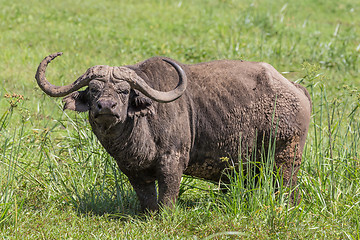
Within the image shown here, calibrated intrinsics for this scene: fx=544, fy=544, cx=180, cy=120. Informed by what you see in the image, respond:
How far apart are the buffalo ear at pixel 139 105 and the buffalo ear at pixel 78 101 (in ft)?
1.41

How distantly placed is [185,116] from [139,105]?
23.3 inches

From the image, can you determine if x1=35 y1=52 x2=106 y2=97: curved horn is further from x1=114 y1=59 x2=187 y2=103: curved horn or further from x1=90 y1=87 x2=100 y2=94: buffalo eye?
x1=114 y1=59 x2=187 y2=103: curved horn

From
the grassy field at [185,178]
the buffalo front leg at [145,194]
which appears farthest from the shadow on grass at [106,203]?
the buffalo front leg at [145,194]

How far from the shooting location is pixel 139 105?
17.6 feet

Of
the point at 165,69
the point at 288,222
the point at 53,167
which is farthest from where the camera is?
the point at 53,167

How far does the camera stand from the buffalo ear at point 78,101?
17.5 ft

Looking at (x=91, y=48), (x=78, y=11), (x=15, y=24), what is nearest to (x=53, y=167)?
(x=91, y=48)

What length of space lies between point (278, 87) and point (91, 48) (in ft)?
24.9

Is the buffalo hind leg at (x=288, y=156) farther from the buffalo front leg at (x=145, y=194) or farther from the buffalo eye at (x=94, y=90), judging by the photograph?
the buffalo eye at (x=94, y=90)

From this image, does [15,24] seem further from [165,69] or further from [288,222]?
[288,222]

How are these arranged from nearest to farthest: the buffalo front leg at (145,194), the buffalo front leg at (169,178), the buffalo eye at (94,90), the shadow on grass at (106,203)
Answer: the buffalo eye at (94,90) → the buffalo front leg at (169,178) → the buffalo front leg at (145,194) → the shadow on grass at (106,203)

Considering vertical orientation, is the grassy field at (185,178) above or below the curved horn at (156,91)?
below

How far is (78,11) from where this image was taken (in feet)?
49.9

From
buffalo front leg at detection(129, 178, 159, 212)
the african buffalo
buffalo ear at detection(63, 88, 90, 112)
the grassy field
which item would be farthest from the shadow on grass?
buffalo ear at detection(63, 88, 90, 112)
